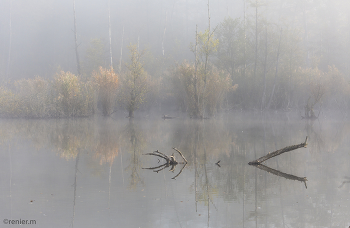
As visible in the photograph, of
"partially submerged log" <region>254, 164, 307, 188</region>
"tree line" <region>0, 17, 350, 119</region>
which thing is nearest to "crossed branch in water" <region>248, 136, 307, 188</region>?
"partially submerged log" <region>254, 164, 307, 188</region>

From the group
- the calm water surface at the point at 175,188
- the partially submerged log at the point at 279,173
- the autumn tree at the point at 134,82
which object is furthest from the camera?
the autumn tree at the point at 134,82

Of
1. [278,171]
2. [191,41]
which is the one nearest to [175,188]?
[278,171]

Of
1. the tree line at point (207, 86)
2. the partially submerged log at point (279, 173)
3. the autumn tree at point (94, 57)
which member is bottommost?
the partially submerged log at point (279, 173)

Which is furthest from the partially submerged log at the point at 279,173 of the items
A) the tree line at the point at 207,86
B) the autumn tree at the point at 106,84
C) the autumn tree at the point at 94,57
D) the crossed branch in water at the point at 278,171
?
the autumn tree at the point at 94,57

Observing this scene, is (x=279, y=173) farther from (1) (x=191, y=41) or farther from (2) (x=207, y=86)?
(1) (x=191, y=41)

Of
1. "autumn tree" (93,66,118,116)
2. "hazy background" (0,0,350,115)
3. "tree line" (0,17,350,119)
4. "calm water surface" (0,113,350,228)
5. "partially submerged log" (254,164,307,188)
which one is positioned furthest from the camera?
"hazy background" (0,0,350,115)

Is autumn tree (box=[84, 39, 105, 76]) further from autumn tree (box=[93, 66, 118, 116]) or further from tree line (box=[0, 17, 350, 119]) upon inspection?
autumn tree (box=[93, 66, 118, 116])

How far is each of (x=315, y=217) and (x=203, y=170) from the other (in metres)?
3.14

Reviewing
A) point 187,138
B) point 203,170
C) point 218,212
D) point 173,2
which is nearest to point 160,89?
point 187,138

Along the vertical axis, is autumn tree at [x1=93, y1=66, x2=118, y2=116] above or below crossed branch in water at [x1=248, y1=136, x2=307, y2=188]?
above

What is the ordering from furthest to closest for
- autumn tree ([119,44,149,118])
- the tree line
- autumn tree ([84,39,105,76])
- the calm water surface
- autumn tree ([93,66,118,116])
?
autumn tree ([84,39,105,76]) < autumn tree ([119,44,149,118]) < autumn tree ([93,66,118,116]) < the tree line < the calm water surface

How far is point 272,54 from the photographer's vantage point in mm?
37906

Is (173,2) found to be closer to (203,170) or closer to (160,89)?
(160,89)

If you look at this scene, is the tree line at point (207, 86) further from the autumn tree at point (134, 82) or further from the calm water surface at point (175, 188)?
the calm water surface at point (175, 188)
